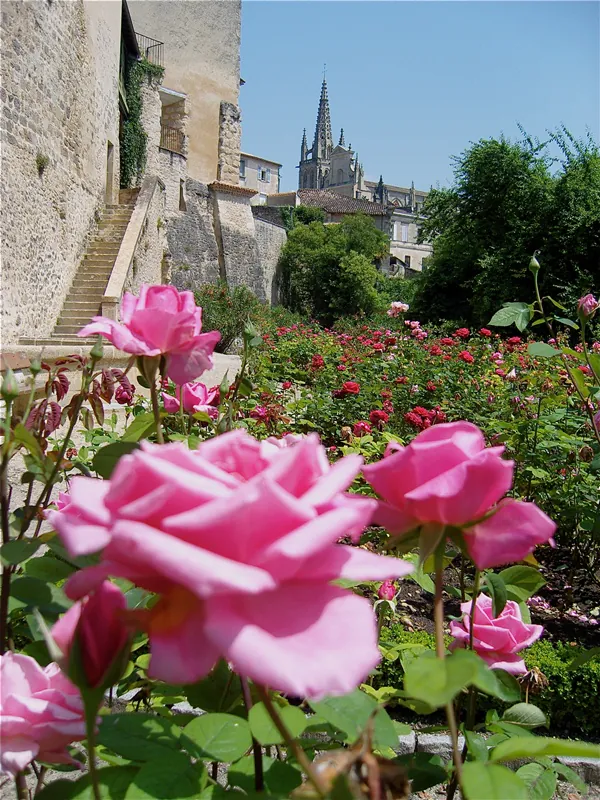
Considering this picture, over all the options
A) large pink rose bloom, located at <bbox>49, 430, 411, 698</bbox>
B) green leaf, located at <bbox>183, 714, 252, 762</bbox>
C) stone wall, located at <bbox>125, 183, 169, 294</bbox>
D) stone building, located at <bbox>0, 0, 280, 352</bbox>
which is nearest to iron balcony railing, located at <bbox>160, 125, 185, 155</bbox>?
stone building, located at <bbox>0, 0, 280, 352</bbox>

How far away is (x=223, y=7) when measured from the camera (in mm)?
19484

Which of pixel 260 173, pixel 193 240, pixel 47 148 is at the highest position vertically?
pixel 260 173

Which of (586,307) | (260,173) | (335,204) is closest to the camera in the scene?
(586,307)

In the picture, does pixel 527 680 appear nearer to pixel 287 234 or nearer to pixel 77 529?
pixel 77 529

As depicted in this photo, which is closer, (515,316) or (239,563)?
(239,563)

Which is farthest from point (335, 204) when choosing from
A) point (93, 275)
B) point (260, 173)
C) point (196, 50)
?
point (93, 275)

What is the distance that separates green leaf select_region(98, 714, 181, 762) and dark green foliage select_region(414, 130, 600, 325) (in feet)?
49.7

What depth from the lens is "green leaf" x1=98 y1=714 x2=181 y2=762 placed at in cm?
44

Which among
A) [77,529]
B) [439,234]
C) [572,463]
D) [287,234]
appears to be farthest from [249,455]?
[287,234]

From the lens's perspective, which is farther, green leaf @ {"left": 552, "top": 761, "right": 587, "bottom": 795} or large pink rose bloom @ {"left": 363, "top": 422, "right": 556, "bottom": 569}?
green leaf @ {"left": 552, "top": 761, "right": 587, "bottom": 795}

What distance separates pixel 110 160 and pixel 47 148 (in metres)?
5.21

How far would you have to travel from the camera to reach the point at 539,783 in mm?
720

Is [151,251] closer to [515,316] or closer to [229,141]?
[229,141]

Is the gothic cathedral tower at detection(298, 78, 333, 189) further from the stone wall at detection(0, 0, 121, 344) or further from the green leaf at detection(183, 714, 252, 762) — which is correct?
the green leaf at detection(183, 714, 252, 762)
